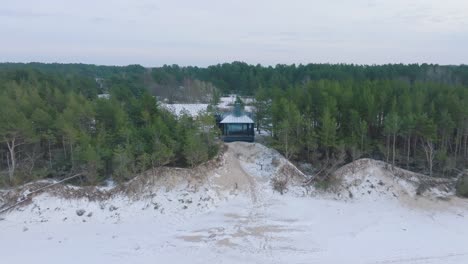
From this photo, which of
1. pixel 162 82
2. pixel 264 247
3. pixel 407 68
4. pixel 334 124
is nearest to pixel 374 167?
pixel 334 124

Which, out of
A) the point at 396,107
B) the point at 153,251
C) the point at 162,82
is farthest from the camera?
the point at 162,82

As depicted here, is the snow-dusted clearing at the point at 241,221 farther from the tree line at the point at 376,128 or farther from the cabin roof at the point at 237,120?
the cabin roof at the point at 237,120

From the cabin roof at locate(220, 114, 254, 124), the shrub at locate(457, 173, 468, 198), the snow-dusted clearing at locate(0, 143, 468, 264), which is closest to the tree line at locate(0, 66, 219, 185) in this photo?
the snow-dusted clearing at locate(0, 143, 468, 264)

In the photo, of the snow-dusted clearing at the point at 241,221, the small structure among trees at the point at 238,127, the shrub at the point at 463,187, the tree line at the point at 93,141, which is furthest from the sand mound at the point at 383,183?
the tree line at the point at 93,141

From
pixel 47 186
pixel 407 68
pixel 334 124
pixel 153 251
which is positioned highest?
pixel 407 68

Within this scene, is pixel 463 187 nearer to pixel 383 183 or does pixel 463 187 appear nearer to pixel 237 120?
pixel 383 183

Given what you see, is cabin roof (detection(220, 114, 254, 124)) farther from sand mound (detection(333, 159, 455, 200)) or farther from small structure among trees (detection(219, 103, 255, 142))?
sand mound (detection(333, 159, 455, 200))

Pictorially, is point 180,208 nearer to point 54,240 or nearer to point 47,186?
point 54,240
